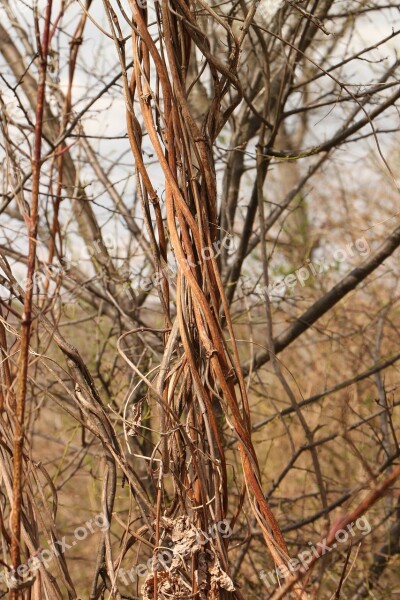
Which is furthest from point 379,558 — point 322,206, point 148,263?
point 322,206

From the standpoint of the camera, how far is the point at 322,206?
857 cm

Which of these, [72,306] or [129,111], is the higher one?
[72,306]

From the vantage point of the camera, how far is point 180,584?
1.19 meters

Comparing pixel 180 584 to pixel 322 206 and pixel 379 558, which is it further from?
pixel 322 206

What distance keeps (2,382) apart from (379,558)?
2410 millimetres

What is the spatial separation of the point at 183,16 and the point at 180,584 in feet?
3.04

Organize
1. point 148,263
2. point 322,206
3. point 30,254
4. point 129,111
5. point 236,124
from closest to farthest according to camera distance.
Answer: point 30,254 → point 129,111 → point 236,124 → point 148,263 → point 322,206

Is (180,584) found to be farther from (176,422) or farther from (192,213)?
(192,213)

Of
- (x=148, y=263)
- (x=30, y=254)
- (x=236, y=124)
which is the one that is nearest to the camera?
(x=30, y=254)

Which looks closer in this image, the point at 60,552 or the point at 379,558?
the point at 60,552

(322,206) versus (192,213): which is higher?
(322,206)

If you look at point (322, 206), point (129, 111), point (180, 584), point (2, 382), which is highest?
point (322, 206)

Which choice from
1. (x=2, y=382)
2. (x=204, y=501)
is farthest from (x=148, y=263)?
(x=204, y=501)

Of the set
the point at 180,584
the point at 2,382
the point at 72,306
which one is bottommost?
the point at 180,584
